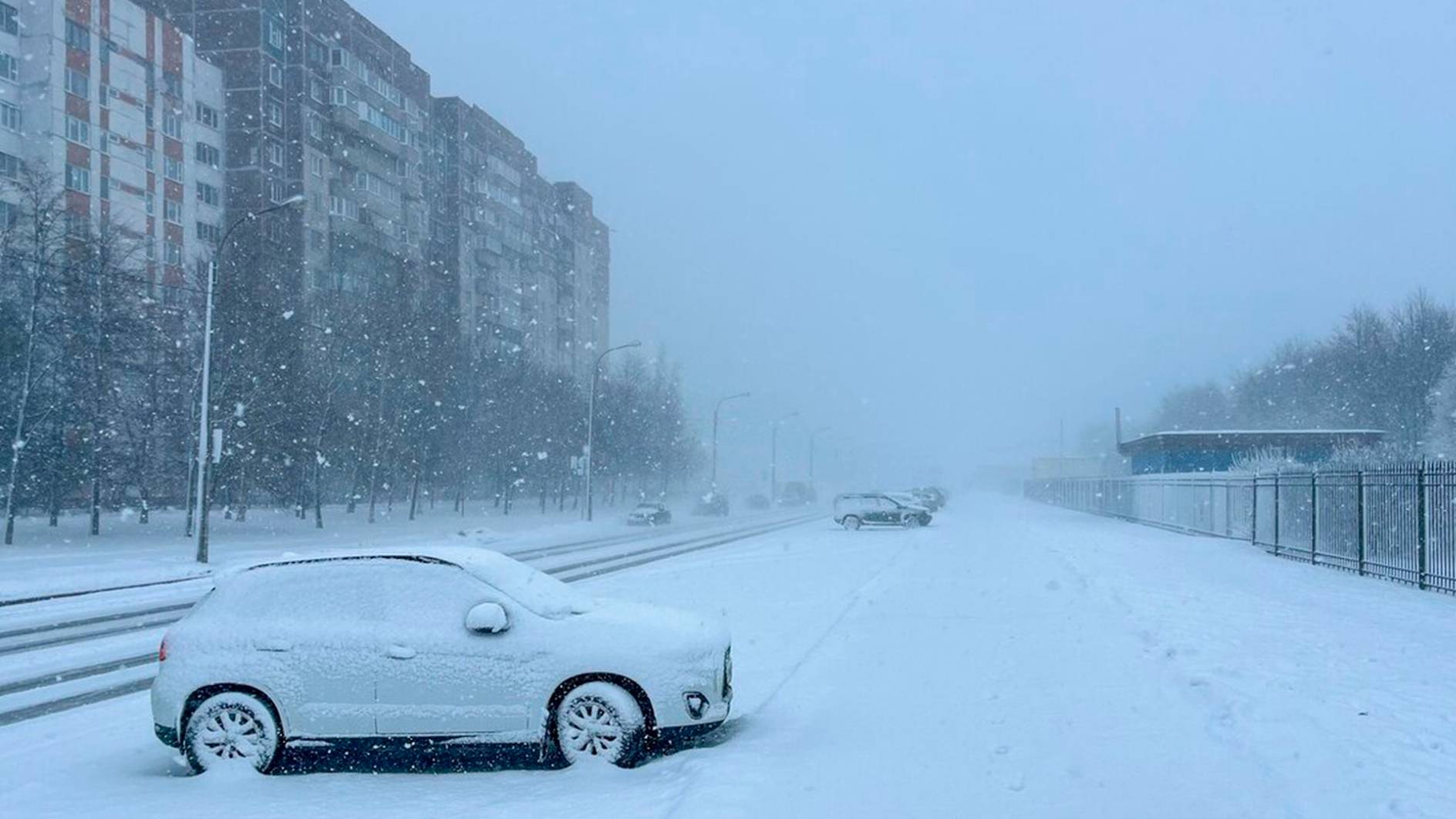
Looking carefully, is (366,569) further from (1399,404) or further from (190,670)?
(1399,404)

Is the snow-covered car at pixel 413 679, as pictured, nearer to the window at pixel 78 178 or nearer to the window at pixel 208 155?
the window at pixel 78 178

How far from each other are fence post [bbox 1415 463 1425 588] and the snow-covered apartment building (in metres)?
44.8

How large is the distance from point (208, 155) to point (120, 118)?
25.4 ft

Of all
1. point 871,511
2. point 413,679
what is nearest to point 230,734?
point 413,679

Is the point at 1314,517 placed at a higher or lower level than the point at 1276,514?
higher

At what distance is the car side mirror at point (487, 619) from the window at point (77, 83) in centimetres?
5899

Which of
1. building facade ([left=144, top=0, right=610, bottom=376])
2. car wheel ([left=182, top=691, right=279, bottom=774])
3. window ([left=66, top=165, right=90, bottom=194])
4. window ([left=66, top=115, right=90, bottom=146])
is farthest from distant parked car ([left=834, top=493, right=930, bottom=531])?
car wheel ([left=182, top=691, right=279, bottom=774])

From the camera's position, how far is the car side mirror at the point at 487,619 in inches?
316

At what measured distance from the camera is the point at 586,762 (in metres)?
7.96

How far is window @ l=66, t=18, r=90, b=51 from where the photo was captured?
56531 mm

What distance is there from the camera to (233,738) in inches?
314

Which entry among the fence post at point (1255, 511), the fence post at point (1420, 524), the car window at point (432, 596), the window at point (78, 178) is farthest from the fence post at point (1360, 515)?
the window at point (78, 178)

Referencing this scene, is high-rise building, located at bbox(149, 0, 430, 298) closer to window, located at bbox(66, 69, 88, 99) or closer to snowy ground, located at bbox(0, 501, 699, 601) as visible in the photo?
window, located at bbox(66, 69, 88, 99)

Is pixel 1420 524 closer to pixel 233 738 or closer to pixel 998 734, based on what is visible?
pixel 998 734
